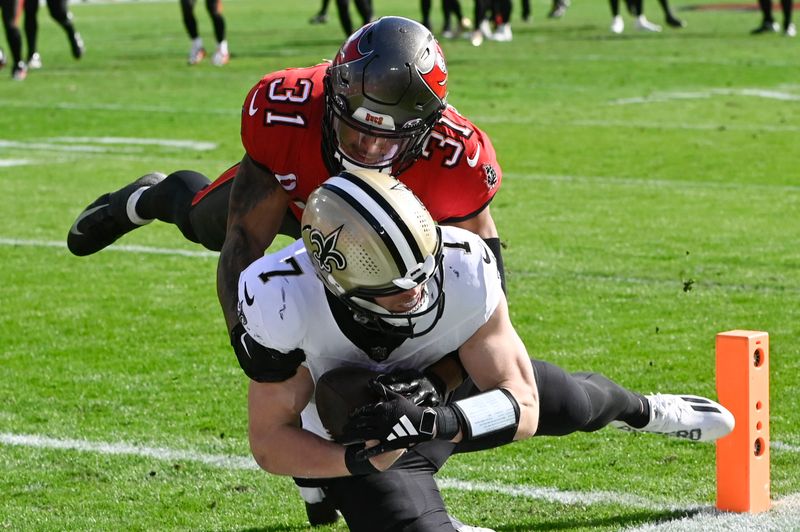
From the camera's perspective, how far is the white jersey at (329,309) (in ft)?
10.7

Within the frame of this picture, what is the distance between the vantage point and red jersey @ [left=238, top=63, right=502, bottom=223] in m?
4.18

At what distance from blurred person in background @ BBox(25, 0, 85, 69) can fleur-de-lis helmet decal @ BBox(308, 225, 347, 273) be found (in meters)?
12.4

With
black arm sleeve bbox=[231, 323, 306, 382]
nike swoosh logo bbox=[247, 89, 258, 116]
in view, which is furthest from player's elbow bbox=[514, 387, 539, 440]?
nike swoosh logo bbox=[247, 89, 258, 116]

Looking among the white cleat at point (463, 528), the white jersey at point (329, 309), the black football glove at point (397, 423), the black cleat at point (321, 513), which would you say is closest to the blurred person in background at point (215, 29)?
the black cleat at point (321, 513)

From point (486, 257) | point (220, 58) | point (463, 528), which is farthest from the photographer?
point (220, 58)

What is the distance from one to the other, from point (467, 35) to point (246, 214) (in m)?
16.7

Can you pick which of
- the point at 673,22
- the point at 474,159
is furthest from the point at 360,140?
the point at 673,22

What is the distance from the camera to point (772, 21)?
66.1ft

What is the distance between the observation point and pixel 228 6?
106 feet

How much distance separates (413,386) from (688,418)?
49.9 inches

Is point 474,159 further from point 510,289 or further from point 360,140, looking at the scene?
point 510,289

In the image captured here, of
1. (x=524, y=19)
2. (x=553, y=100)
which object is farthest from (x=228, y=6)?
(x=553, y=100)

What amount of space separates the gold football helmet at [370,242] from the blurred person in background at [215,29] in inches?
472

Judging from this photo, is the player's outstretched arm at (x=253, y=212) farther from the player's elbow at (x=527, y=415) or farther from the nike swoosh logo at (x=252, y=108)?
the player's elbow at (x=527, y=415)
